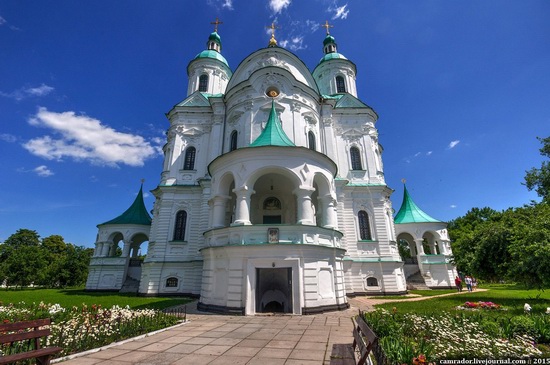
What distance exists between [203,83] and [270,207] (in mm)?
18544

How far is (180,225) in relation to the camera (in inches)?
900

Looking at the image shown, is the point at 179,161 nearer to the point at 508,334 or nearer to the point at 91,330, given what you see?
the point at 91,330

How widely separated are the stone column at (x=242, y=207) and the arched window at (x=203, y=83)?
66.8ft

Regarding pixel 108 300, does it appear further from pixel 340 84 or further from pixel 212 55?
pixel 340 84

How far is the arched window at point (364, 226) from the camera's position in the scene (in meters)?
22.7

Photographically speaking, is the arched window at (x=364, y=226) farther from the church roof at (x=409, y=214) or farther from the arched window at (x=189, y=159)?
the arched window at (x=189, y=159)

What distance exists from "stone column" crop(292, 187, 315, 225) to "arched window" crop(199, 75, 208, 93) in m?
21.5

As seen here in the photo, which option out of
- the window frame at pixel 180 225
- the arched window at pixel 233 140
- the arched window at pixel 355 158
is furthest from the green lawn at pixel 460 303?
the arched window at pixel 233 140

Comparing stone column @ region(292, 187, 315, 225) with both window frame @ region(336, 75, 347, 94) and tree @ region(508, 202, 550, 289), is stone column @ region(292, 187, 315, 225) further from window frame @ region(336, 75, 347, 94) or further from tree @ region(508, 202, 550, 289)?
window frame @ region(336, 75, 347, 94)

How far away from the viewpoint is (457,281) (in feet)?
82.1

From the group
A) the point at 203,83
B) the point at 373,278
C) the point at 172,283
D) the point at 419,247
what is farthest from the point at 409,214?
the point at 203,83

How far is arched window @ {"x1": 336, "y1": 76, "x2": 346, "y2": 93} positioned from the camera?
102 feet

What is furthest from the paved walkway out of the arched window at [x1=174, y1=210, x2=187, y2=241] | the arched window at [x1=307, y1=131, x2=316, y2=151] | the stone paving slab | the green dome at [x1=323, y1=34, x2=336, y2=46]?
the green dome at [x1=323, y1=34, x2=336, y2=46]

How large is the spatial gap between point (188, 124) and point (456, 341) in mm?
25335
